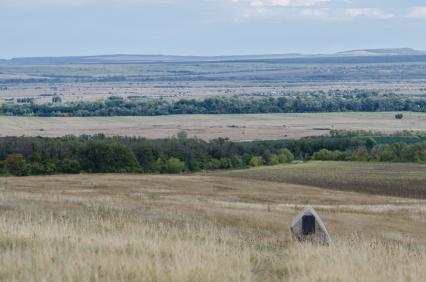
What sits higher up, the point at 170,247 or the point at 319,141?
the point at 170,247

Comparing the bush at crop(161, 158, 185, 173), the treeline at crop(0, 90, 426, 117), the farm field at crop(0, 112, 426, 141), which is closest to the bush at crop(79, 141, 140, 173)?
the bush at crop(161, 158, 185, 173)

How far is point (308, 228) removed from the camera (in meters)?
17.6

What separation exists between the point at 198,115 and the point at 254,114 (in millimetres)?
10162

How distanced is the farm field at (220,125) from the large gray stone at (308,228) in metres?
76.3

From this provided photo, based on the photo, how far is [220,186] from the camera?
52.3m

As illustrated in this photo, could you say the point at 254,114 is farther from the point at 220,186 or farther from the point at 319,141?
the point at 220,186

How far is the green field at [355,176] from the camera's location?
59.7m

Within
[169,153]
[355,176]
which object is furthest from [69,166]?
[355,176]

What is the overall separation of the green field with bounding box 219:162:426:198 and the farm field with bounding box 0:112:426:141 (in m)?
19.3

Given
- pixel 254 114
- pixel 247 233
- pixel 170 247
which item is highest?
pixel 170 247

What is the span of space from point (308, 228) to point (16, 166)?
51853mm

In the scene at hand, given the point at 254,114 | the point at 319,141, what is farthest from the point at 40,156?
the point at 254,114

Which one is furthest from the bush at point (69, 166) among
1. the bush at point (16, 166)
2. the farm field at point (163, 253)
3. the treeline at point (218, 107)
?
the treeline at point (218, 107)

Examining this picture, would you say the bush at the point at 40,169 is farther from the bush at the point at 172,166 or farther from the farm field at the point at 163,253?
the farm field at the point at 163,253
